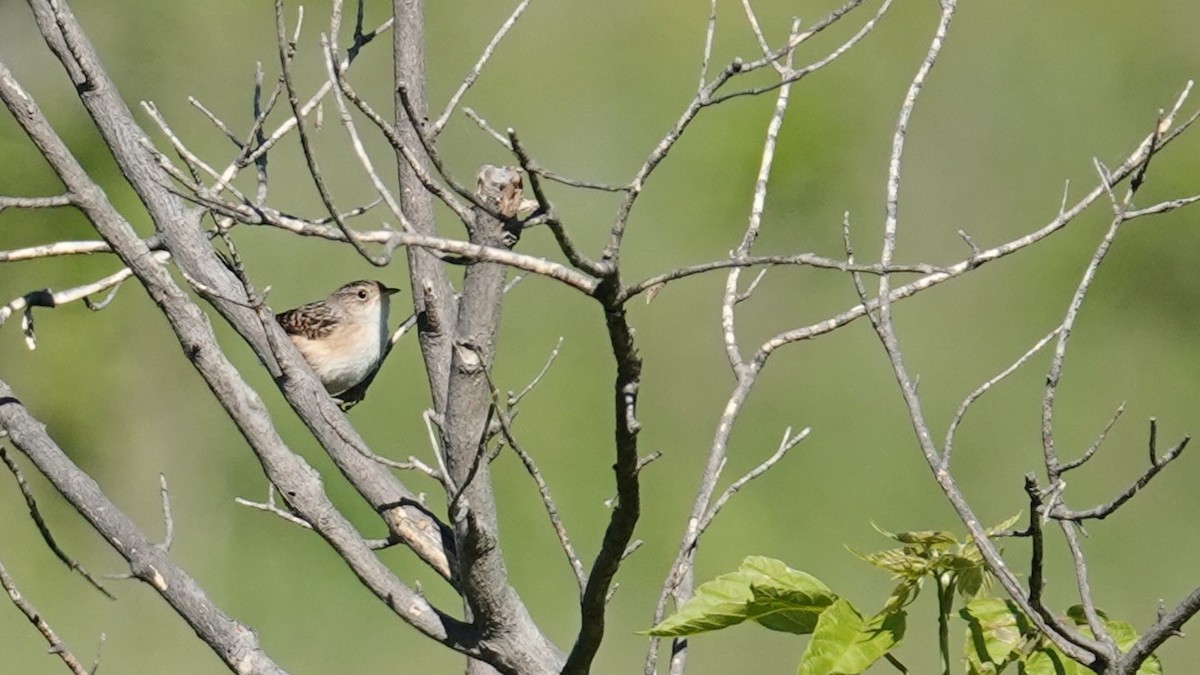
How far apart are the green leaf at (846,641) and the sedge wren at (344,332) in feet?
→ 12.3

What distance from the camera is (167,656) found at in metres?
7.79

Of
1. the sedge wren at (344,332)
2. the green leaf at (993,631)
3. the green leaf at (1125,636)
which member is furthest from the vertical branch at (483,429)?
the sedge wren at (344,332)

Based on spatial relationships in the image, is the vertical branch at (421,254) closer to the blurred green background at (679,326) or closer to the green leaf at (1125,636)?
the green leaf at (1125,636)

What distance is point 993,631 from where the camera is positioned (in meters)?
2.21

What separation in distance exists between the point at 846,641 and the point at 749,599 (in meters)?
0.16

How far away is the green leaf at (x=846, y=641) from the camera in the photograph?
2.10m

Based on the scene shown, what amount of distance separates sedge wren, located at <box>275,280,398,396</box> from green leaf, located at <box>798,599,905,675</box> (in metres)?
3.76

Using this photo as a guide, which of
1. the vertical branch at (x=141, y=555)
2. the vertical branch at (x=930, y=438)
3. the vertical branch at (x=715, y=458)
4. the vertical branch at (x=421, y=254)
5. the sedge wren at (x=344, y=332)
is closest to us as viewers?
the vertical branch at (x=930, y=438)

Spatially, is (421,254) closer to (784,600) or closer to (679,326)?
(784,600)

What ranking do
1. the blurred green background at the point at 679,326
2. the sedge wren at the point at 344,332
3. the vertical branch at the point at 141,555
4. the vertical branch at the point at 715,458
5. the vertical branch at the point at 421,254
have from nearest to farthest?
the vertical branch at the point at 715,458
the vertical branch at the point at 141,555
the vertical branch at the point at 421,254
the sedge wren at the point at 344,332
the blurred green background at the point at 679,326

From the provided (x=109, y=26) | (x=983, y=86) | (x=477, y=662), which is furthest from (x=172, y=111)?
(x=477, y=662)

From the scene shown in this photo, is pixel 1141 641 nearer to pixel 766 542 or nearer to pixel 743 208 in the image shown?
pixel 766 542

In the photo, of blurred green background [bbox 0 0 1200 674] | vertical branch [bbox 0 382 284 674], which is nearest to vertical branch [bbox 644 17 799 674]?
vertical branch [bbox 0 382 284 674]

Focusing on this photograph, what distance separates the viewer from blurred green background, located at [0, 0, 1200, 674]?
794 cm
